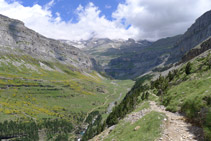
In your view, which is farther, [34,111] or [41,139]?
[34,111]

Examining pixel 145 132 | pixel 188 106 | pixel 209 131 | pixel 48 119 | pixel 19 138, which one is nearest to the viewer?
pixel 209 131

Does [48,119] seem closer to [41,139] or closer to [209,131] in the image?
[41,139]

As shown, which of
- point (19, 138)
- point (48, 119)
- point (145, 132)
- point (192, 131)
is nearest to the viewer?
point (192, 131)

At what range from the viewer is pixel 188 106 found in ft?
71.2

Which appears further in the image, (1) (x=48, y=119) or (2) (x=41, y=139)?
(1) (x=48, y=119)

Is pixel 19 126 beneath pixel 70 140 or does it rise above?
above

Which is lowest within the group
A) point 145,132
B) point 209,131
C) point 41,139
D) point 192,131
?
point 41,139

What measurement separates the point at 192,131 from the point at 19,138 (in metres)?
150

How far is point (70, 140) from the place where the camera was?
128 metres

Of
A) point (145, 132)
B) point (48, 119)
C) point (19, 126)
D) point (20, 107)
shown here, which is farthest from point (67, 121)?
point (145, 132)

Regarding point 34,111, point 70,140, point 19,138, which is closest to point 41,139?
point 19,138

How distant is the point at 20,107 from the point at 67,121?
58.6 m

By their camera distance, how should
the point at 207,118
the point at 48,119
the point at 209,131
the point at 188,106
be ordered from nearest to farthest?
the point at 209,131 → the point at 207,118 → the point at 188,106 → the point at 48,119

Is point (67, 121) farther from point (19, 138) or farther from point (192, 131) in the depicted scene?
point (192, 131)
